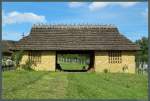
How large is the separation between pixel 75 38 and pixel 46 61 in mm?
3216

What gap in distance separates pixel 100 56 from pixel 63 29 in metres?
4.46

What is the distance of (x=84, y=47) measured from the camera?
87.2 ft

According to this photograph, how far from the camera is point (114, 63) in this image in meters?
26.1

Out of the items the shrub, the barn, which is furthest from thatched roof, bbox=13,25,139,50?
the shrub

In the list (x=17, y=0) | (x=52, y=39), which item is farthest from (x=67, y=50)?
(x=17, y=0)

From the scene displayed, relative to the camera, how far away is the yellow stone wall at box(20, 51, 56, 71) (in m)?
26.1

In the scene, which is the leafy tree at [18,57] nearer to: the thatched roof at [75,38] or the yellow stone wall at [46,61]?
the yellow stone wall at [46,61]

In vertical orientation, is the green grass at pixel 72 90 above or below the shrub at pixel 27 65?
below

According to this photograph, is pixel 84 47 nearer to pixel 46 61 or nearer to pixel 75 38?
pixel 75 38

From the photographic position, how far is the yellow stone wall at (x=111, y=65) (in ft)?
85.1

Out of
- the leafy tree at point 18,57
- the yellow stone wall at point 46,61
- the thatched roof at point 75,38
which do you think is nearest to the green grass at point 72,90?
the leafy tree at point 18,57

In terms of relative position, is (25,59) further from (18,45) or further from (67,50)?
(67,50)

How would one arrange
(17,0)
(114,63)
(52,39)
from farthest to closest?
(52,39), (114,63), (17,0)

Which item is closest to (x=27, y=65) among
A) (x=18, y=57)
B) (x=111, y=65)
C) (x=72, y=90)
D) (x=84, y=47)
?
(x=18, y=57)
